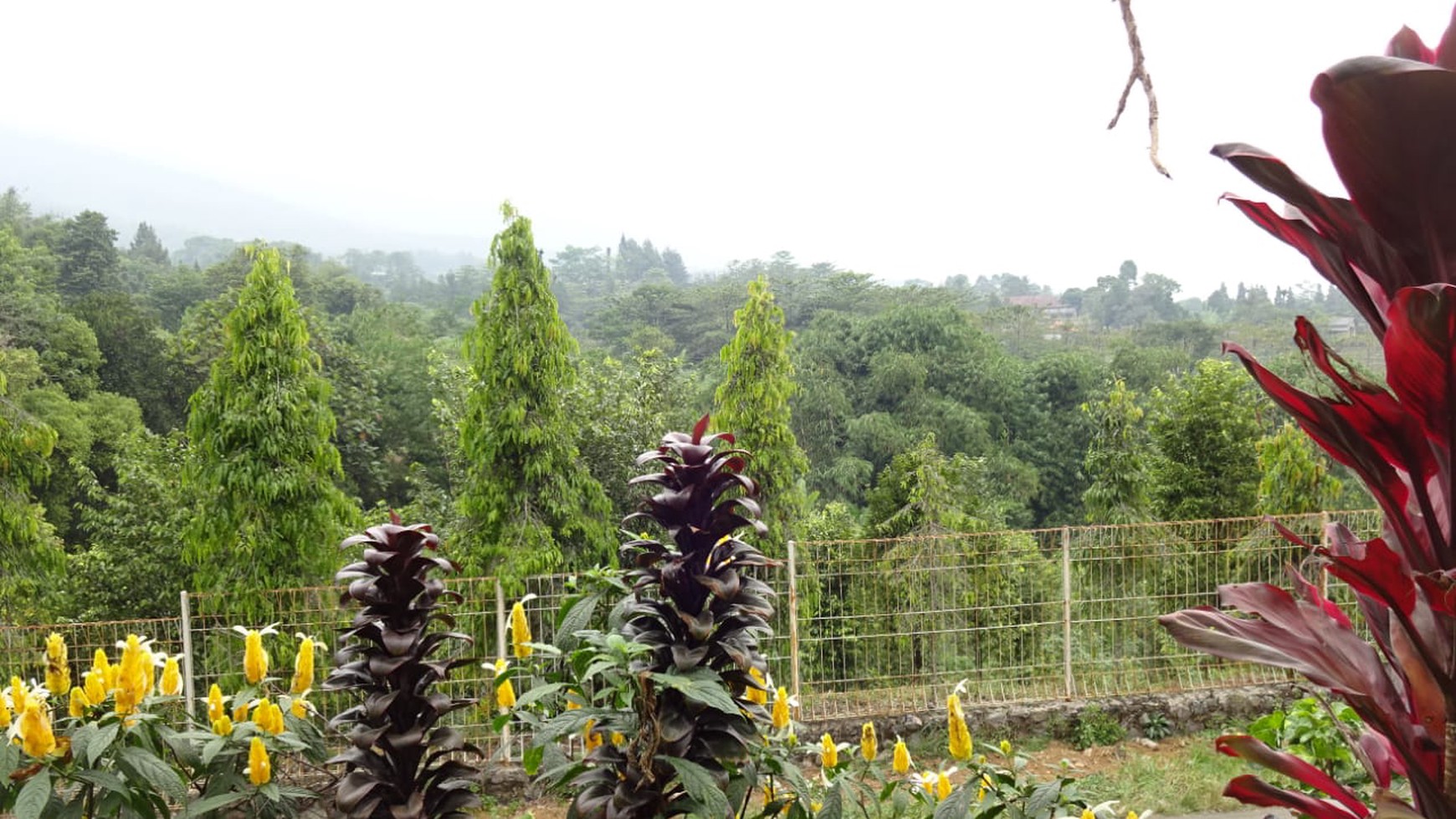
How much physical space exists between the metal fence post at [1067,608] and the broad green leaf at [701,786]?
354 centimetres

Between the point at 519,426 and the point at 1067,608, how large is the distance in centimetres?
277

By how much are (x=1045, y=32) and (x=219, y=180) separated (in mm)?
138032

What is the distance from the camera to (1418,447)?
2.21 feet

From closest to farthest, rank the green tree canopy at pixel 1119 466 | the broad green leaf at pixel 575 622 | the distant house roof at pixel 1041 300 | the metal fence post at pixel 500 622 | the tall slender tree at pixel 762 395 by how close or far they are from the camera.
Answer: the broad green leaf at pixel 575 622 → the metal fence post at pixel 500 622 → the tall slender tree at pixel 762 395 → the green tree canopy at pixel 1119 466 → the distant house roof at pixel 1041 300

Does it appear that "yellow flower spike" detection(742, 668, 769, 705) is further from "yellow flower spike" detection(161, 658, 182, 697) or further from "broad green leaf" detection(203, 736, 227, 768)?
"yellow flower spike" detection(161, 658, 182, 697)

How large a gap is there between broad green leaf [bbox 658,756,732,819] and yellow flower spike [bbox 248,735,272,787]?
0.71 m

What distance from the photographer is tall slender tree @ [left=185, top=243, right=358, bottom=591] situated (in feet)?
14.2

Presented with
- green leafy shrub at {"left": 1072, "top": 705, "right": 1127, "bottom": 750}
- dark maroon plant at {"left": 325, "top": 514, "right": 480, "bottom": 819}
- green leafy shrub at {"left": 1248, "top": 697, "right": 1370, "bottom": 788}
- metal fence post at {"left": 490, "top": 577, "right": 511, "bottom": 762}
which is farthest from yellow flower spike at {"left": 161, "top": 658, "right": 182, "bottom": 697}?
green leafy shrub at {"left": 1072, "top": 705, "right": 1127, "bottom": 750}

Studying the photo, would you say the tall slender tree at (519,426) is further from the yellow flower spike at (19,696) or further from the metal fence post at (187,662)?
the yellow flower spike at (19,696)

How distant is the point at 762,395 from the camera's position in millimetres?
5262

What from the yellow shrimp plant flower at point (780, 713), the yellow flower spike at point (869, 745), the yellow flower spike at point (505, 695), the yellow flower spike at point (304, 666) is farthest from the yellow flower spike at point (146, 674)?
the yellow flower spike at point (869, 745)

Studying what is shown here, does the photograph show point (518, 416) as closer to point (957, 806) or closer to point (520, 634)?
point (520, 634)

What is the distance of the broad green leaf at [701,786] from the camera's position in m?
1.37

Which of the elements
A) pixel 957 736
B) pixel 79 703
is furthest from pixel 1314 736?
pixel 79 703
